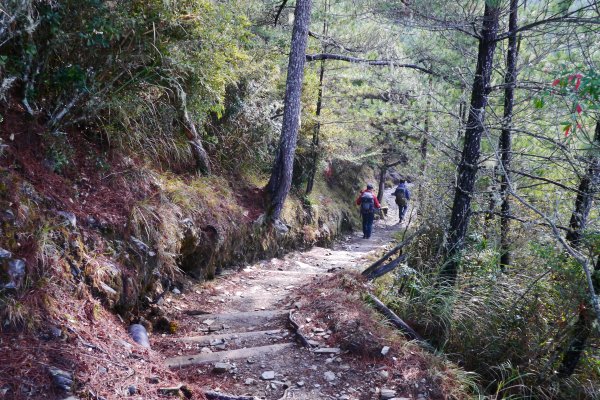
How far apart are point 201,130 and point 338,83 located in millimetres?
6407

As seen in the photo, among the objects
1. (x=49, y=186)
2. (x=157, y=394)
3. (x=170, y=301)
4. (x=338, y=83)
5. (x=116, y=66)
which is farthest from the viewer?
(x=338, y=83)

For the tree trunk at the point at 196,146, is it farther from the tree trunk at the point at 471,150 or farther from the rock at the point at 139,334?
the tree trunk at the point at 471,150

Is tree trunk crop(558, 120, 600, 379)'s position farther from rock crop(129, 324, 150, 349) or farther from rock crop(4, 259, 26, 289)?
rock crop(4, 259, 26, 289)

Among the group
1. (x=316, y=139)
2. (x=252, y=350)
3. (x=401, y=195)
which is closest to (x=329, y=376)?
(x=252, y=350)

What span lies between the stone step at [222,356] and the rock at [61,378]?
129cm

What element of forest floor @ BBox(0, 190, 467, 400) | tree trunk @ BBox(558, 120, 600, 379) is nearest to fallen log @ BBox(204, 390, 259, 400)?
forest floor @ BBox(0, 190, 467, 400)

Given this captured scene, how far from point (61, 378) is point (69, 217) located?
1.86 metres

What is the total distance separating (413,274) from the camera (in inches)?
238

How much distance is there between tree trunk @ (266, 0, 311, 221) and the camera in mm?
8688

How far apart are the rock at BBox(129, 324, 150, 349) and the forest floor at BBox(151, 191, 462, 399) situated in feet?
0.68

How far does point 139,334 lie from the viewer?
4.57m

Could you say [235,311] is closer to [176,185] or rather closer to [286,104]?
[176,185]

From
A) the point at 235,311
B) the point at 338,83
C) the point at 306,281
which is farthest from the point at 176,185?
the point at 338,83

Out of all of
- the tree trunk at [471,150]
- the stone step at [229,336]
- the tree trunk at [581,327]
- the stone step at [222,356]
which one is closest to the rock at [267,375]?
the stone step at [222,356]
